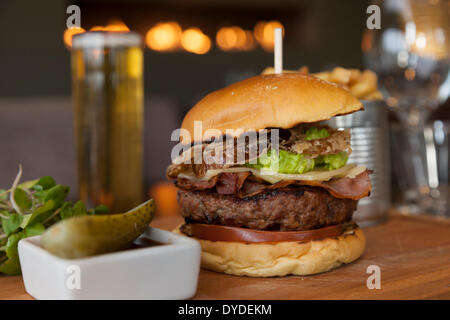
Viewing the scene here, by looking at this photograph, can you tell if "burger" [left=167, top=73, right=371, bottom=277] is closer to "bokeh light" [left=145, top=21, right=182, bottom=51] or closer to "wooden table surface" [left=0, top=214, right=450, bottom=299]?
"wooden table surface" [left=0, top=214, right=450, bottom=299]

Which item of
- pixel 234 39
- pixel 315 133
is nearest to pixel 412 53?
pixel 315 133

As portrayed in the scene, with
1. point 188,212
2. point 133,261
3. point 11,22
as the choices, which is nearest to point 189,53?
point 11,22

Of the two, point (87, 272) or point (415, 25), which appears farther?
point (415, 25)

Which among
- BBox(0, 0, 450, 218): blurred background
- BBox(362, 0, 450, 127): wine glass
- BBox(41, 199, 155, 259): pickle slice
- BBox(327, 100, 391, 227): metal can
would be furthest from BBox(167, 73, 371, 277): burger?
BBox(0, 0, 450, 218): blurred background

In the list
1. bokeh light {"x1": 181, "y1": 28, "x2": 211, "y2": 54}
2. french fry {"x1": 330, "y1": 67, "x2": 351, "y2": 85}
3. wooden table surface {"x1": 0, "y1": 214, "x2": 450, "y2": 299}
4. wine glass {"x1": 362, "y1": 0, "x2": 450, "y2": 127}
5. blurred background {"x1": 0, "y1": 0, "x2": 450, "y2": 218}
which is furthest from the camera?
bokeh light {"x1": 181, "y1": 28, "x2": 211, "y2": 54}
